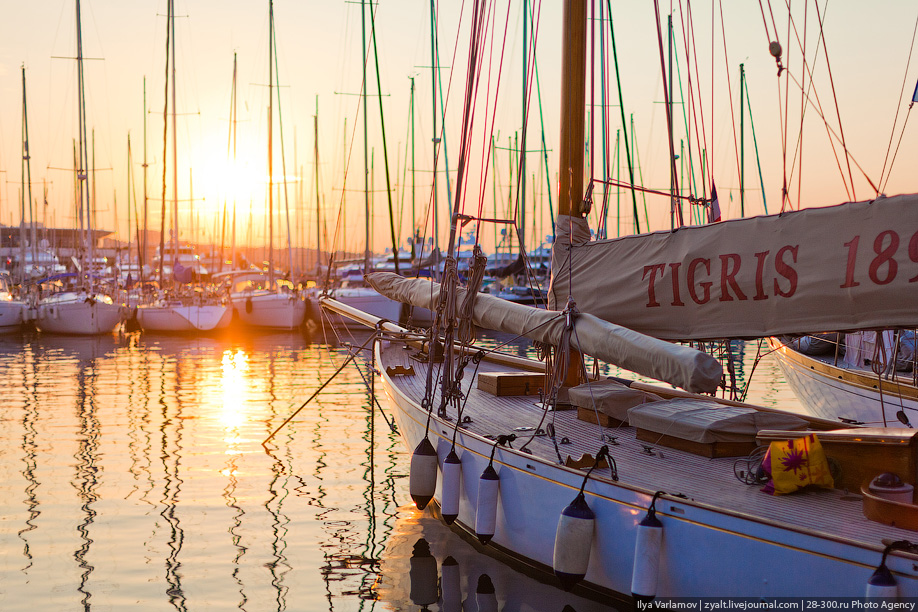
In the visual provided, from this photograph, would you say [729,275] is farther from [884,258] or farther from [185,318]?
[185,318]

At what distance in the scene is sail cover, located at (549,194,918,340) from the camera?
6410 millimetres

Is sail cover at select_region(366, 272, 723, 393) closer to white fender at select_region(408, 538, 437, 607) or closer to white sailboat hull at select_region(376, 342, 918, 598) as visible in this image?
white sailboat hull at select_region(376, 342, 918, 598)

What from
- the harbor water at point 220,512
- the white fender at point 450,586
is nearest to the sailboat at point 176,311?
the harbor water at point 220,512

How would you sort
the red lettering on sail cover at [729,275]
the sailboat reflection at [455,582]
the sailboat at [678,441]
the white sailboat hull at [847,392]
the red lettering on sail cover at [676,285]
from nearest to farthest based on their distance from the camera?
the sailboat at [678,441], the red lettering on sail cover at [729,275], the sailboat reflection at [455,582], the red lettering on sail cover at [676,285], the white sailboat hull at [847,392]

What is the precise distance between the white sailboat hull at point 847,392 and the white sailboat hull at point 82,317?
31.2 m

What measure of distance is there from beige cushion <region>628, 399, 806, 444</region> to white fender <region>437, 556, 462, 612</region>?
248 centimetres

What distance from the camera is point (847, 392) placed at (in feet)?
48.4

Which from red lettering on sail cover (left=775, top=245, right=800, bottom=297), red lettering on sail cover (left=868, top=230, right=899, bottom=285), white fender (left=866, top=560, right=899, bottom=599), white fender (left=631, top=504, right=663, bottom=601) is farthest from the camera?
red lettering on sail cover (left=775, top=245, right=800, bottom=297)

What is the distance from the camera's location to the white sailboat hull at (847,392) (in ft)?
41.0

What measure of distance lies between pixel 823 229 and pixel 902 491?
2196 millimetres

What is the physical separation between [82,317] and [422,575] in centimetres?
3418

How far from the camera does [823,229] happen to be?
685cm

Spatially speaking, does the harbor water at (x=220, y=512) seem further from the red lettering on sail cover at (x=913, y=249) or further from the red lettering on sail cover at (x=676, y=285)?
the red lettering on sail cover at (x=913, y=249)

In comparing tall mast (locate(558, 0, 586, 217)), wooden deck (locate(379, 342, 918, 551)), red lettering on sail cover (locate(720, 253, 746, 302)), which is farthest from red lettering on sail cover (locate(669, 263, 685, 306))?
tall mast (locate(558, 0, 586, 217))
